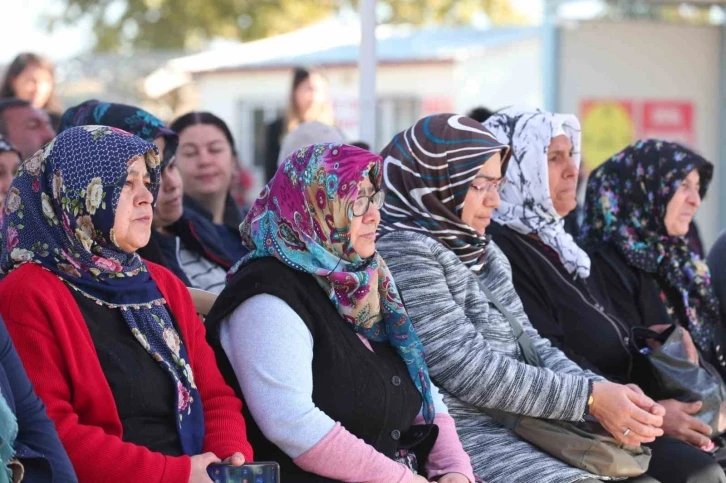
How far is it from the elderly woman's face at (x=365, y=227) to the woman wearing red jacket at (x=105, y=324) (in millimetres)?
531

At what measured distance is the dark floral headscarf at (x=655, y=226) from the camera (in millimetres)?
4480

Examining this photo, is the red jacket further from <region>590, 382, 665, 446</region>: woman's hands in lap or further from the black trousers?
the black trousers

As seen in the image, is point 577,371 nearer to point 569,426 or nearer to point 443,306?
point 569,426

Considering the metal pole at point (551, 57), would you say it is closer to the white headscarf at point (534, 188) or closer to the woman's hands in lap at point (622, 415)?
the white headscarf at point (534, 188)

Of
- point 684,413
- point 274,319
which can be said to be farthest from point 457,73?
point 274,319

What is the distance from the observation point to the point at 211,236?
13.5 feet

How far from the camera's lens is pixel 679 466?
139 inches

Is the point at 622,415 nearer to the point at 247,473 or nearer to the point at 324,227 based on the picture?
the point at 324,227

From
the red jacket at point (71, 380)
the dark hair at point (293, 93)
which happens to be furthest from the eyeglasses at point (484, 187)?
the dark hair at point (293, 93)

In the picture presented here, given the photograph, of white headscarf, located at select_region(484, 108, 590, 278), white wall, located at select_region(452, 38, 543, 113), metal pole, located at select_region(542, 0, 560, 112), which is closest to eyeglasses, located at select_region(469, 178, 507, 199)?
white headscarf, located at select_region(484, 108, 590, 278)

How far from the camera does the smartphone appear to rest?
8.43 ft

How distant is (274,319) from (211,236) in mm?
1390

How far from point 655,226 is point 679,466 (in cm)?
129

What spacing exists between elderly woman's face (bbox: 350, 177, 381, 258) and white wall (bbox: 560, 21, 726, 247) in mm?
7398
